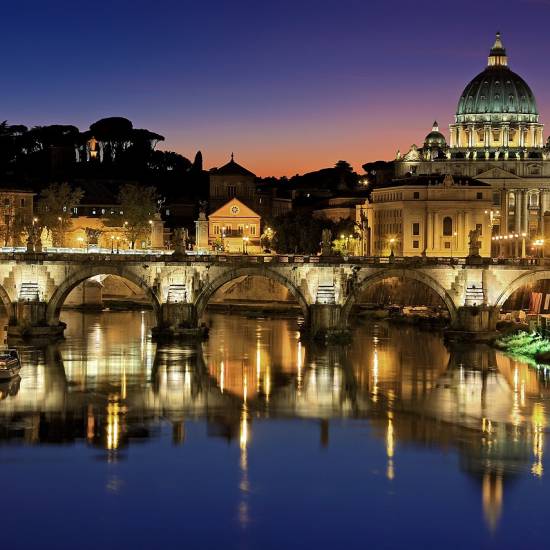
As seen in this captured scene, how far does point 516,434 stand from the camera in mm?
48719

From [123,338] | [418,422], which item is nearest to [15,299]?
[123,338]

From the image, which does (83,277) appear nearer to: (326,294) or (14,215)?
(326,294)

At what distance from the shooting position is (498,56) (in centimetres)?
17550

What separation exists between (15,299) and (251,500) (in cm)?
4061

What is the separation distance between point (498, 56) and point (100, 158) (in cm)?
5299

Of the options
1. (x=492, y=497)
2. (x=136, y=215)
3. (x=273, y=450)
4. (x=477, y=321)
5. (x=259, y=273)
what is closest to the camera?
(x=492, y=497)

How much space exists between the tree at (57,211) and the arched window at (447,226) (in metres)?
35.6

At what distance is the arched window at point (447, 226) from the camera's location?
447 feet

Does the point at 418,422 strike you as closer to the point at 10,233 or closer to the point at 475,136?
the point at 10,233

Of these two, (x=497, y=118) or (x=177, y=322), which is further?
(x=497, y=118)

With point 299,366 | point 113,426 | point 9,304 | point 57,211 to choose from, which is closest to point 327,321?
point 299,366

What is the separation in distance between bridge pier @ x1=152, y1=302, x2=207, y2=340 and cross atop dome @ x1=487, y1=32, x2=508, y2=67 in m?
107

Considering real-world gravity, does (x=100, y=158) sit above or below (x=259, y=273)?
above

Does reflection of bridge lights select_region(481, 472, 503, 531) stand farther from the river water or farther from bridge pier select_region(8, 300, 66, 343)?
bridge pier select_region(8, 300, 66, 343)
